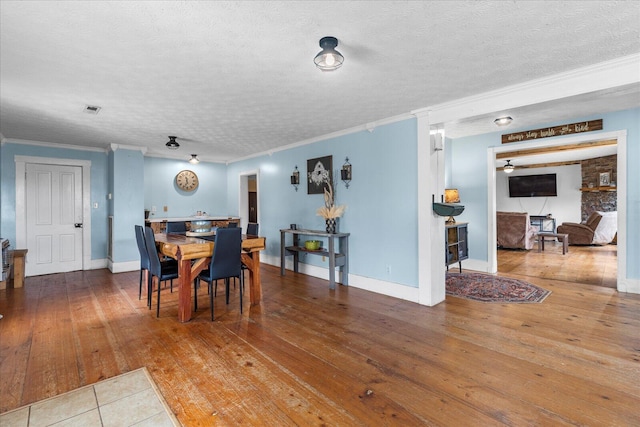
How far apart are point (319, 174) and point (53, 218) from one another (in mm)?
4712

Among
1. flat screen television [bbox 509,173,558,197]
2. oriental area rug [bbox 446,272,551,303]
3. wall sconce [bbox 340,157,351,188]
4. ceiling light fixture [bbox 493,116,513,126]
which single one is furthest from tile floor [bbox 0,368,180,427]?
flat screen television [bbox 509,173,558,197]

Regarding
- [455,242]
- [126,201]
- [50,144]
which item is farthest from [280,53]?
[50,144]

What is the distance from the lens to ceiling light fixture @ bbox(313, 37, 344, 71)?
2.03 m

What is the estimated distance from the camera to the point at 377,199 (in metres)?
4.18

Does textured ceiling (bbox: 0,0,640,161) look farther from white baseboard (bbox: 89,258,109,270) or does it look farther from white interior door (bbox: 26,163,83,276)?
white baseboard (bbox: 89,258,109,270)

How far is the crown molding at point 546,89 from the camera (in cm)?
240

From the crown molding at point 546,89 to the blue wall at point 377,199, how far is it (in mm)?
539

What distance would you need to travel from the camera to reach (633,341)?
8.50 feet

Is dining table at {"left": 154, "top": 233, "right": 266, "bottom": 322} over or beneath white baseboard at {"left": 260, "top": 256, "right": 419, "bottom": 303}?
over

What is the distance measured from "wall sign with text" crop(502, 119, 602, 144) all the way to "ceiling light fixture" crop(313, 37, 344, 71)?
3998 mm

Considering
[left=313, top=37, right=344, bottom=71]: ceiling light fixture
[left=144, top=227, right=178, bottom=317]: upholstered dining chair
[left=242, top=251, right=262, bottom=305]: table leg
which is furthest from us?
[left=242, top=251, right=262, bottom=305]: table leg

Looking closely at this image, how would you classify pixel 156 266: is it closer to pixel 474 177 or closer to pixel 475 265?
pixel 475 265

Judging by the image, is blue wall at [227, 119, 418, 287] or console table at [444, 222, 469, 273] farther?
console table at [444, 222, 469, 273]

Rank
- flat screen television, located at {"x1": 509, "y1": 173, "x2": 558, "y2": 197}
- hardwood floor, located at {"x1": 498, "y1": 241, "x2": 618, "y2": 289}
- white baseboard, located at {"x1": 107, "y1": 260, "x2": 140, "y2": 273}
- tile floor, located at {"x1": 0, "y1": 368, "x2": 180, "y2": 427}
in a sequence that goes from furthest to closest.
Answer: flat screen television, located at {"x1": 509, "y1": 173, "x2": 558, "y2": 197}, white baseboard, located at {"x1": 107, "y1": 260, "x2": 140, "y2": 273}, hardwood floor, located at {"x1": 498, "y1": 241, "x2": 618, "y2": 289}, tile floor, located at {"x1": 0, "y1": 368, "x2": 180, "y2": 427}
